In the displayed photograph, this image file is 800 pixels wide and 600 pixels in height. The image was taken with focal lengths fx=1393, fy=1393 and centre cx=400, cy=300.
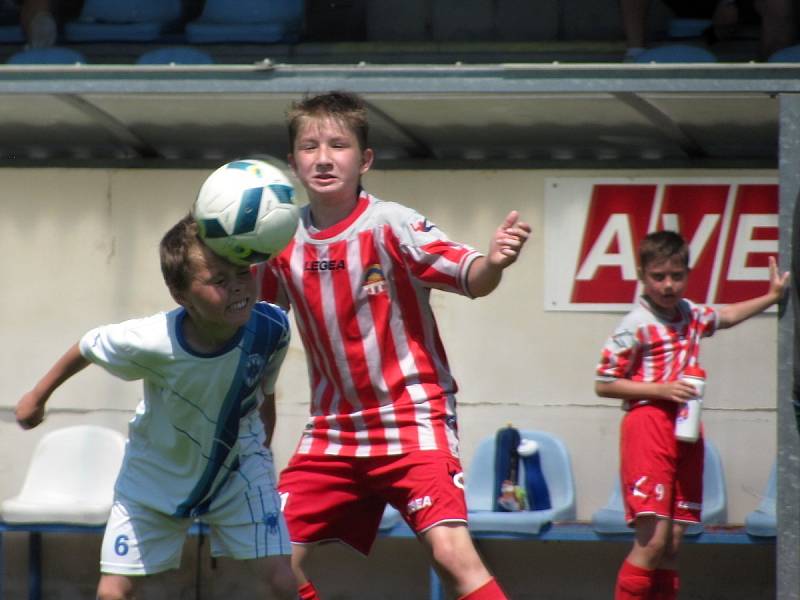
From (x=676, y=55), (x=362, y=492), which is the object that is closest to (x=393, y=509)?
(x=362, y=492)

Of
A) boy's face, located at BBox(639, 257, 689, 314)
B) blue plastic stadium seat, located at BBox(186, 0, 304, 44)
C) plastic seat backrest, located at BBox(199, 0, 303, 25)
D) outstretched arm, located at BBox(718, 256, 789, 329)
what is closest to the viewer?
outstretched arm, located at BBox(718, 256, 789, 329)

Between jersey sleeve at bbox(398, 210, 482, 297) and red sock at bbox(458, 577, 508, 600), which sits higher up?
jersey sleeve at bbox(398, 210, 482, 297)

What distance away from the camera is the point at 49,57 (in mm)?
8461

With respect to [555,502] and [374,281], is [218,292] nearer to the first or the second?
[374,281]

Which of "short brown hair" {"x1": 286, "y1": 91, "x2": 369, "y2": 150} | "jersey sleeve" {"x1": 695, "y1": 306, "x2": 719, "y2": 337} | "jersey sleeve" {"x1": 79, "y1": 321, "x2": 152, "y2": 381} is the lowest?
"jersey sleeve" {"x1": 79, "y1": 321, "x2": 152, "y2": 381}

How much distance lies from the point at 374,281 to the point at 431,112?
187 centimetres

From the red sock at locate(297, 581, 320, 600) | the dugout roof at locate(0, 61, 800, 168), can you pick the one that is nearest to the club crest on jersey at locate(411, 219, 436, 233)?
the red sock at locate(297, 581, 320, 600)

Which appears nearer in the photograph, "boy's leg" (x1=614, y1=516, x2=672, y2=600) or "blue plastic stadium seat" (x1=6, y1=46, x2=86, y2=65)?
"boy's leg" (x1=614, y1=516, x2=672, y2=600)

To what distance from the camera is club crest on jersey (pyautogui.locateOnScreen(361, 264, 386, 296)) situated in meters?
4.21

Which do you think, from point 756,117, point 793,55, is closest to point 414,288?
point 756,117

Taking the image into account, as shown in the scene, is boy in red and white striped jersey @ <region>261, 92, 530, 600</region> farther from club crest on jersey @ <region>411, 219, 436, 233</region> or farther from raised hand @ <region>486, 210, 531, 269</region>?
raised hand @ <region>486, 210, 531, 269</region>

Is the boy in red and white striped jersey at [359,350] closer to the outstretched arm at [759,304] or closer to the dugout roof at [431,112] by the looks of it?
the dugout roof at [431,112]

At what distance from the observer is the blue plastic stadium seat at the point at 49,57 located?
8453mm

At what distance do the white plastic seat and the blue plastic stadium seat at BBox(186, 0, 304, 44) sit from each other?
118 inches
